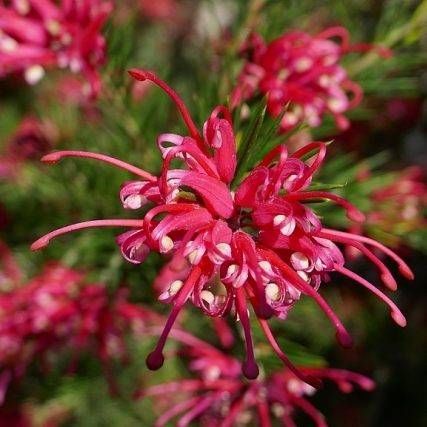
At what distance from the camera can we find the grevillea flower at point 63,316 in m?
0.72

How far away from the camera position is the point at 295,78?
24.4 inches

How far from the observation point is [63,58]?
2.15 feet

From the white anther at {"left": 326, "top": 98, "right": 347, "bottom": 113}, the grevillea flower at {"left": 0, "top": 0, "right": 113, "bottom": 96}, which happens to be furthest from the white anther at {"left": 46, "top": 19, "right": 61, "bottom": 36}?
the white anther at {"left": 326, "top": 98, "right": 347, "bottom": 113}

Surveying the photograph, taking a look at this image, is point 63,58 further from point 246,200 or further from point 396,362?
point 396,362

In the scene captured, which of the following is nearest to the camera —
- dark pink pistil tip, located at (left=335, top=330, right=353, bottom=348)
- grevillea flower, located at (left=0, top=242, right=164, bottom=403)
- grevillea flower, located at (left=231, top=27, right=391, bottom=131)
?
dark pink pistil tip, located at (left=335, top=330, right=353, bottom=348)

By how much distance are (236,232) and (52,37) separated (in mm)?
342

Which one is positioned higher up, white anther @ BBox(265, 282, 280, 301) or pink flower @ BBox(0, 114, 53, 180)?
white anther @ BBox(265, 282, 280, 301)

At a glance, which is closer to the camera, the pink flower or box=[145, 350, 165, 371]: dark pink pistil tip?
box=[145, 350, 165, 371]: dark pink pistil tip

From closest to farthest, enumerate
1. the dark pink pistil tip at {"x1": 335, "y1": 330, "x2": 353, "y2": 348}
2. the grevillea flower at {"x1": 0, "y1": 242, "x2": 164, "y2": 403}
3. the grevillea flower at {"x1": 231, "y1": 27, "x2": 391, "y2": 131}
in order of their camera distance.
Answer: the dark pink pistil tip at {"x1": 335, "y1": 330, "x2": 353, "y2": 348} → the grevillea flower at {"x1": 231, "y1": 27, "x2": 391, "y2": 131} → the grevillea flower at {"x1": 0, "y1": 242, "x2": 164, "y2": 403}

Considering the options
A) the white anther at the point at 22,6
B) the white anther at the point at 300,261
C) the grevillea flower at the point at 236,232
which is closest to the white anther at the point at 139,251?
the grevillea flower at the point at 236,232

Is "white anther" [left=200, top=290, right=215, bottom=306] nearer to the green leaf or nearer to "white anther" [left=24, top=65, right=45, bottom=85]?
the green leaf

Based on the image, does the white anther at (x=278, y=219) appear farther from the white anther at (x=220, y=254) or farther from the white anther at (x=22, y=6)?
the white anther at (x=22, y=6)

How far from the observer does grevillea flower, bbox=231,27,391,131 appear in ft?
1.98

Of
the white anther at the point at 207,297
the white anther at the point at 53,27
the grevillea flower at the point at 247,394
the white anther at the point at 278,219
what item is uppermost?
the white anther at the point at 278,219
